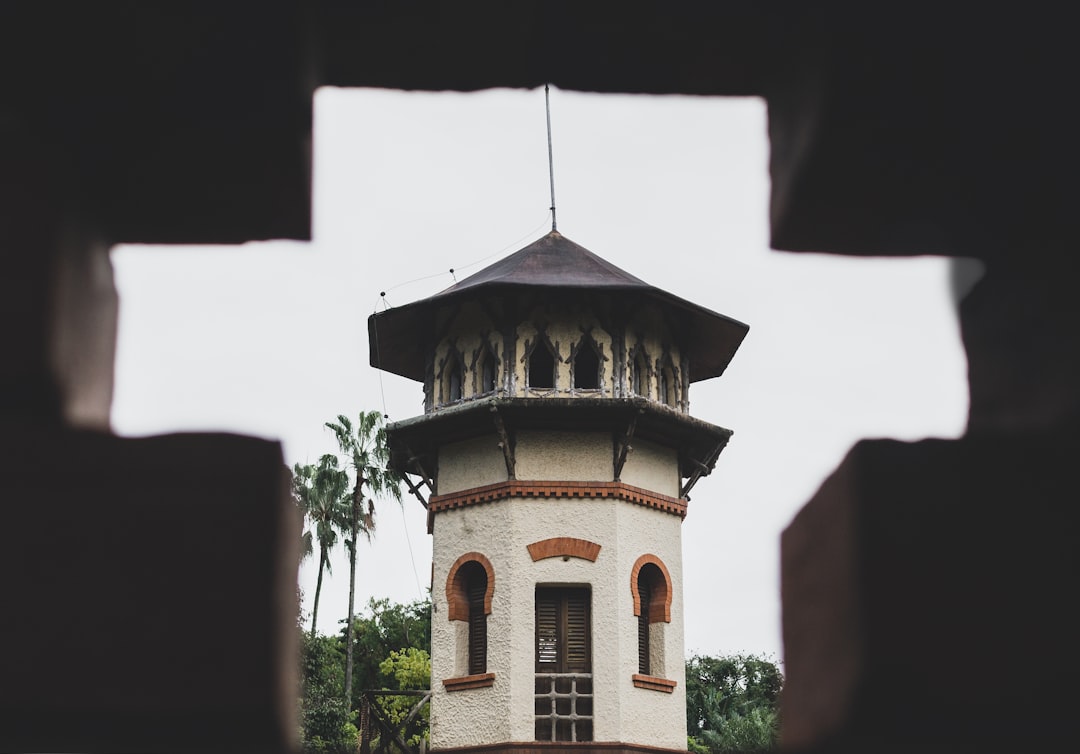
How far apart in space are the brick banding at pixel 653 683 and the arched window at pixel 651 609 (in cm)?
3

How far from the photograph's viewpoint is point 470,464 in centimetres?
2075

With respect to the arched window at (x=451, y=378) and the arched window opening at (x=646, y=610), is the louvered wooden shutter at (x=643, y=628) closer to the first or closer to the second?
the arched window opening at (x=646, y=610)

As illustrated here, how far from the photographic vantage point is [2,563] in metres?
1.57

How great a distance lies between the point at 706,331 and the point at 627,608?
5.45 metres

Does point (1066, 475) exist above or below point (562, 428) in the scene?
below

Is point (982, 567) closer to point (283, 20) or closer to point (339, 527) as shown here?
point (283, 20)

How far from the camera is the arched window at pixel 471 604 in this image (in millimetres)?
19719

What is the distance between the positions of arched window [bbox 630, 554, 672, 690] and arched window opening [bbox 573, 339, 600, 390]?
306 cm

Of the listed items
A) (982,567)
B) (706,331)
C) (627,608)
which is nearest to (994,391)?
(982,567)

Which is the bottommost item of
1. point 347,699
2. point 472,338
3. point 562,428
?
point 347,699

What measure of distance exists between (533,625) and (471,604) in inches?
54.8

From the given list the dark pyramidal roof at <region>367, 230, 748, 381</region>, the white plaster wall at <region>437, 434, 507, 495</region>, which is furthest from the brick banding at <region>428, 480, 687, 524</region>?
the dark pyramidal roof at <region>367, 230, 748, 381</region>

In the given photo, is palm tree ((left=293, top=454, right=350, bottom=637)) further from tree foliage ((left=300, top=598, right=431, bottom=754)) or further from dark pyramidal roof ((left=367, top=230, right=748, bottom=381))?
dark pyramidal roof ((left=367, top=230, right=748, bottom=381))

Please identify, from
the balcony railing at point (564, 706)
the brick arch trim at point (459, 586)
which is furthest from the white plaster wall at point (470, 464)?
the balcony railing at point (564, 706)
